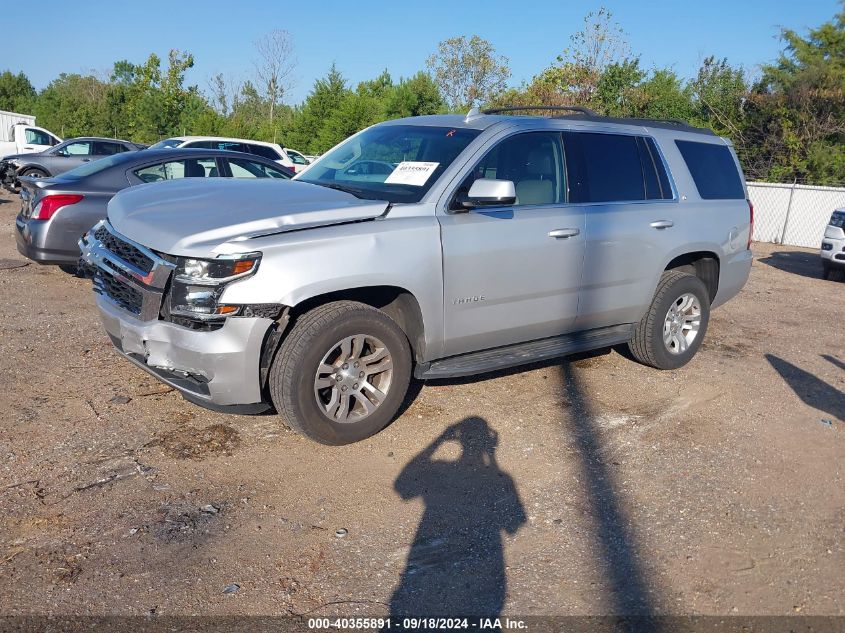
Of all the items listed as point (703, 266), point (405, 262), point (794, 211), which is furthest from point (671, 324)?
point (794, 211)

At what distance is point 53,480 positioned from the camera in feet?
13.0

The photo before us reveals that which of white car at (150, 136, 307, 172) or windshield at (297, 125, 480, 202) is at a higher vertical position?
windshield at (297, 125, 480, 202)

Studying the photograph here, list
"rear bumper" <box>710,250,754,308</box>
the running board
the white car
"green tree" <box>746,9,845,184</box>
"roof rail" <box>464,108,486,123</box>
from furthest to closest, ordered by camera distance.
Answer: "green tree" <box>746,9,845,184</box>, the white car, "rear bumper" <box>710,250,754,308</box>, "roof rail" <box>464,108,486,123</box>, the running board

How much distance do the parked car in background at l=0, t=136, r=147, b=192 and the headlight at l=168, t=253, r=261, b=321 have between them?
12605 millimetres

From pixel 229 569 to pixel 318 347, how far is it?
1334 millimetres

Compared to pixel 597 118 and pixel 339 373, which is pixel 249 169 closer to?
pixel 597 118

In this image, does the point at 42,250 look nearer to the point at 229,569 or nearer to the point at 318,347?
the point at 318,347

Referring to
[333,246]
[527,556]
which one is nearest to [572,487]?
[527,556]

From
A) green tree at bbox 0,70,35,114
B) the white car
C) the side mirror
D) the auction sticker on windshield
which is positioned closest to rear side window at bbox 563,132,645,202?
the side mirror

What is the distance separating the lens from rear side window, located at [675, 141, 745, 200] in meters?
6.39

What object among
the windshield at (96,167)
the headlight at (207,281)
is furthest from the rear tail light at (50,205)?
the headlight at (207,281)

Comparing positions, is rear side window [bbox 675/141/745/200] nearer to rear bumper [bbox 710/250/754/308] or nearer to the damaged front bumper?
rear bumper [bbox 710/250/754/308]

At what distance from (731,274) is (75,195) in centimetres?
652

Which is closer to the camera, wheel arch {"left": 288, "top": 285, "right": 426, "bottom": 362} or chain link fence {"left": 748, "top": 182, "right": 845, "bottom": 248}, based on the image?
wheel arch {"left": 288, "top": 285, "right": 426, "bottom": 362}
